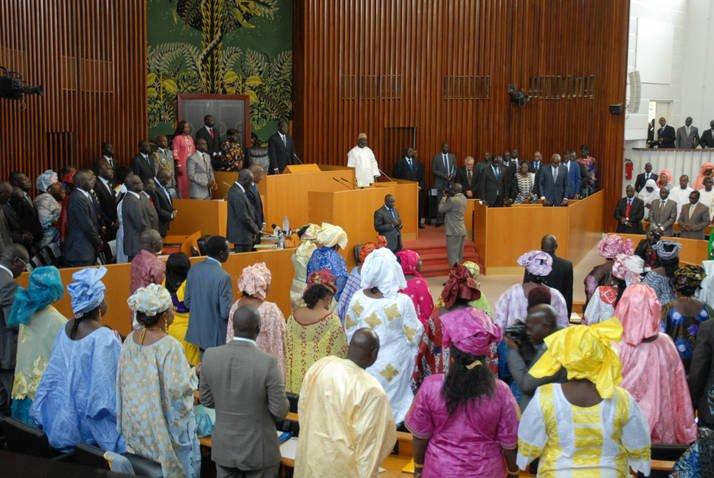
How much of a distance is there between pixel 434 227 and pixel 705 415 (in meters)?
12.5

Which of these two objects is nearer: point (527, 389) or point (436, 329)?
point (527, 389)

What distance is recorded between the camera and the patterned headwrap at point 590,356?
4051 mm

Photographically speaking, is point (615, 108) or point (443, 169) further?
point (615, 108)

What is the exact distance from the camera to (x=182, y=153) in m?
14.4

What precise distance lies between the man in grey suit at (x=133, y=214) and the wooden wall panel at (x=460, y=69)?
25.2ft

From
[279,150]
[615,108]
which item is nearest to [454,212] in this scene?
[279,150]

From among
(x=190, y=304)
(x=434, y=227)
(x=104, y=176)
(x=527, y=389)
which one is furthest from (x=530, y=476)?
(x=434, y=227)

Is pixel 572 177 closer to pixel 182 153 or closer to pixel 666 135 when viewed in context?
pixel 666 135

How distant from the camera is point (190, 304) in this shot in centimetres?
725

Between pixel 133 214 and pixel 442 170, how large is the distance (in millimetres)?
8209

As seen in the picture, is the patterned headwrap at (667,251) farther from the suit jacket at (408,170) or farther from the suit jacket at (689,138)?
the suit jacket at (689,138)

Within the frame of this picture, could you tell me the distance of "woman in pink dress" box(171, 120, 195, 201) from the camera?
46.8ft

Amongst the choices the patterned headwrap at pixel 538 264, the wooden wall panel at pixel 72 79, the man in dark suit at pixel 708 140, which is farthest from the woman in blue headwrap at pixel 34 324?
the man in dark suit at pixel 708 140

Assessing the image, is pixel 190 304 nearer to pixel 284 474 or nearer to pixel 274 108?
pixel 284 474
